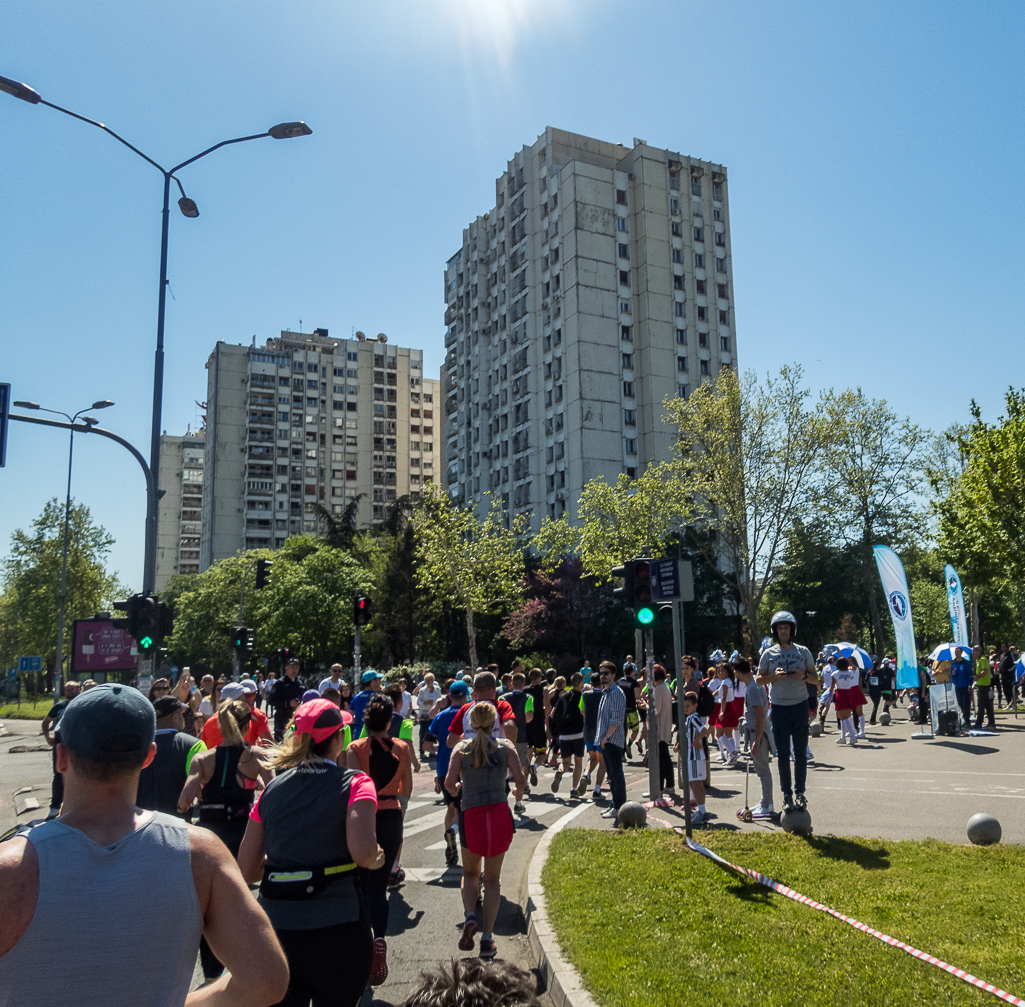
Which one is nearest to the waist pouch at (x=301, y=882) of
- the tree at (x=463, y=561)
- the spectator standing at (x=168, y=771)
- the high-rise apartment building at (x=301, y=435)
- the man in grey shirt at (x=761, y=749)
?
the spectator standing at (x=168, y=771)

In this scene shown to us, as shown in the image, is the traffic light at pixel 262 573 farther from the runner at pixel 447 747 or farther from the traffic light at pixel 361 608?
the runner at pixel 447 747

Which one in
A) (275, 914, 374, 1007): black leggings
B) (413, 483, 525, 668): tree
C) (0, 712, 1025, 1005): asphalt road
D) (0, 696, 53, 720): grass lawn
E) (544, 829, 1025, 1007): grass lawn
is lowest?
(0, 696, 53, 720): grass lawn

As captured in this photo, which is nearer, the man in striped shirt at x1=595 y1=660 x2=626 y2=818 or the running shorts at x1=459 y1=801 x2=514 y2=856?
the running shorts at x1=459 y1=801 x2=514 y2=856

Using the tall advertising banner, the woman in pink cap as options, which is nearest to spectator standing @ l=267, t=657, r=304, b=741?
the woman in pink cap

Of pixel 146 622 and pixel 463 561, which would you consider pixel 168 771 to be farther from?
pixel 463 561

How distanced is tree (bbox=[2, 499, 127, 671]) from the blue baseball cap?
6212 cm

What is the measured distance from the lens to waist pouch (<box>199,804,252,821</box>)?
627 centimetres

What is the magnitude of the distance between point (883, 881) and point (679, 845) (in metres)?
2.27

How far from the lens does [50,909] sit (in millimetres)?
1930

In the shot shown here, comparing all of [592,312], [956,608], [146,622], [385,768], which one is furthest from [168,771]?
[592,312]

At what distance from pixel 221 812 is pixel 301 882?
8.68 feet

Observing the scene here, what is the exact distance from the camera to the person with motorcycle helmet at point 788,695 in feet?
30.9

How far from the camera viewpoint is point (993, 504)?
29094mm

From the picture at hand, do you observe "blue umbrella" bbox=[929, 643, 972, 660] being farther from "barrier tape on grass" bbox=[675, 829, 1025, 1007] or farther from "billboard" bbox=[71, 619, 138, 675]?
"billboard" bbox=[71, 619, 138, 675]
